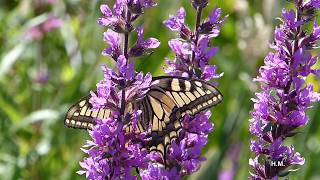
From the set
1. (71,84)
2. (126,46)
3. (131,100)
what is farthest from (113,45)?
(71,84)

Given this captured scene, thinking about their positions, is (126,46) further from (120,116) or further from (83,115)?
(83,115)

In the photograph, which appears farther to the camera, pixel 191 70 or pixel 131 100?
pixel 191 70

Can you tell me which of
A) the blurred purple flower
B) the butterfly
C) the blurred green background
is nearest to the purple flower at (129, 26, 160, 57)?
the butterfly

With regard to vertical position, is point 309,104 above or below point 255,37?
below

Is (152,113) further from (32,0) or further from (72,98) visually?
(32,0)

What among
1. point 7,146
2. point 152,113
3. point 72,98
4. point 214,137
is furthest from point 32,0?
point 152,113

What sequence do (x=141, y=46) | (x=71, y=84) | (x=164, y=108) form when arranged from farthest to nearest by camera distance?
(x=71, y=84)
(x=164, y=108)
(x=141, y=46)
